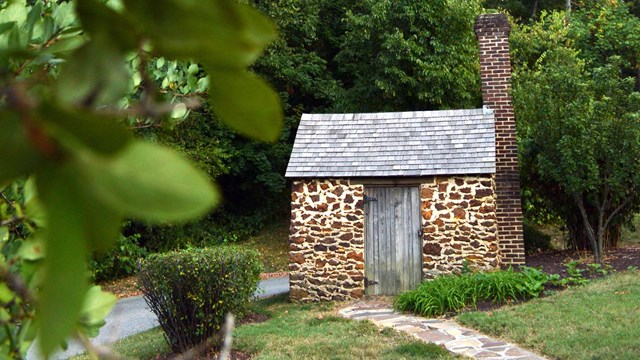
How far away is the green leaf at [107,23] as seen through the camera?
9.8 inches

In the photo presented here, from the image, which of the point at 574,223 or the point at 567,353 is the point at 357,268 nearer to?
the point at 567,353

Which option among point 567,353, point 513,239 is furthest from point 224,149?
point 567,353

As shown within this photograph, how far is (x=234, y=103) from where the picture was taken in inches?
12.2

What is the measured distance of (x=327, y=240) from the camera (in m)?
11.0

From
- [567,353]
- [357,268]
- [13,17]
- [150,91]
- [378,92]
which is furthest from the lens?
[378,92]

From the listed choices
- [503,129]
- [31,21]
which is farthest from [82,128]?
[503,129]

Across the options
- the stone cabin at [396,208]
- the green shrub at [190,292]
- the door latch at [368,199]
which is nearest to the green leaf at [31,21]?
the green shrub at [190,292]

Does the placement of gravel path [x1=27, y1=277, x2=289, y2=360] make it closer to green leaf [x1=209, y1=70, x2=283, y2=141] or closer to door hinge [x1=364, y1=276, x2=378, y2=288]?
door hinge [x1=364, y1=276, x2=378, y2=288]

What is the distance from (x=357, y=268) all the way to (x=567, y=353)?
4.22 meters

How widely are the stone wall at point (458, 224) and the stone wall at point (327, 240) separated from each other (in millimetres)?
1012

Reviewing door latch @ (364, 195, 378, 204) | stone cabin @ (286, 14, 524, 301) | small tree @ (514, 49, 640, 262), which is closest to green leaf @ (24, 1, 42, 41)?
stone cabin @ (286, 14, 524, 301)

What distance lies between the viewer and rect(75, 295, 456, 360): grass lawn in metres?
7.38

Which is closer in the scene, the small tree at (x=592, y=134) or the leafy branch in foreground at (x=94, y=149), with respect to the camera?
the leafy branch in foreground at (x=94, y=149)

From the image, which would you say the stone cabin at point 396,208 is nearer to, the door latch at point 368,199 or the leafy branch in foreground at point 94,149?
the door latch at point 368,199
